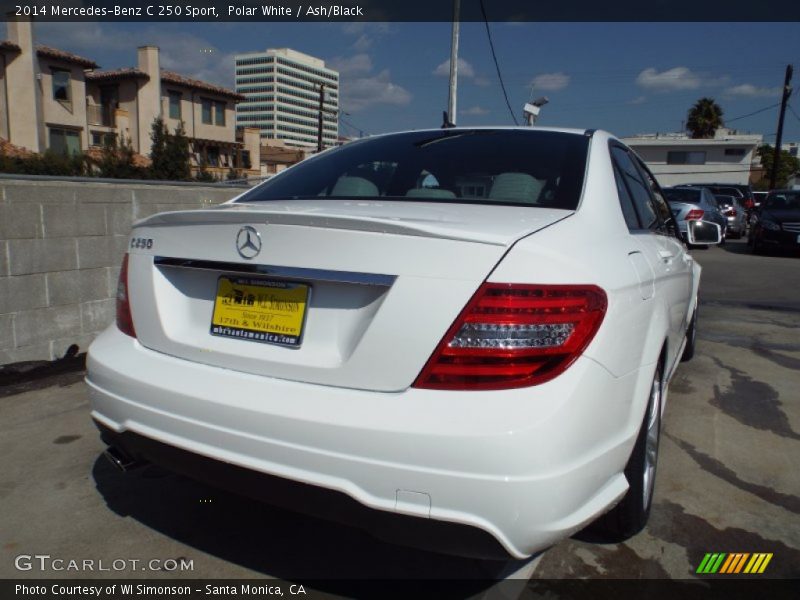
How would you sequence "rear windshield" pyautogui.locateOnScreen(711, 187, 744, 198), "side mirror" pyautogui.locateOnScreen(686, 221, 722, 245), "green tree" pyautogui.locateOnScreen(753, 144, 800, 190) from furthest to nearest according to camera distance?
"green tree" pyautogui.locateOnScreen(753, 144, 800, 190) → "rear windshield" pyautogui.locateOnScreen(711, 187, 744, 198) → "side mirror" pyautogui.locateOnScreen(686, 221, 722, 245)

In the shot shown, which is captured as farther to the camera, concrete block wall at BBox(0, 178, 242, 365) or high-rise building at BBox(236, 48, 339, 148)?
high-rise building at BBox(236, 48, 339, 148)

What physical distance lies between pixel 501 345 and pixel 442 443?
285 millimetres

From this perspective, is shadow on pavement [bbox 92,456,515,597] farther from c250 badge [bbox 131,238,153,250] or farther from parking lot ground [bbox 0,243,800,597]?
c250 badge [bbox 131,238,153,250]

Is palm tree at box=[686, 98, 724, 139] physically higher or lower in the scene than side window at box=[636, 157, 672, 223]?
higher

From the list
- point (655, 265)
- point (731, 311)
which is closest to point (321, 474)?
point (655, 265)

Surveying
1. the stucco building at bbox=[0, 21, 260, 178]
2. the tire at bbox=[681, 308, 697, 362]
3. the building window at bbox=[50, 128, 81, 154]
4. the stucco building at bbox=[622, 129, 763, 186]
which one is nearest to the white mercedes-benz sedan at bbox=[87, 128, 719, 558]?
the tire at bbox=[681, 308, 697, 362]

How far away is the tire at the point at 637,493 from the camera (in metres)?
2.15

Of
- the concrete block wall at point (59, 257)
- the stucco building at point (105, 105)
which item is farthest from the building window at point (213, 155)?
the concrete block wall at point (59, 257)

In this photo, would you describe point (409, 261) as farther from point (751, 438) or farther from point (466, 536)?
point (751, 438)

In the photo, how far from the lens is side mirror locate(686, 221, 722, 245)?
3.98 metres

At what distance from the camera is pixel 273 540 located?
2357 mm

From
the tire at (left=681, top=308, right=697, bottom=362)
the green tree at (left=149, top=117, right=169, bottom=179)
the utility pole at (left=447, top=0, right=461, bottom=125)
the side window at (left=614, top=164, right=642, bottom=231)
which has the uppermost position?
the utility pole at (left=447, top=0, right=461, bottom=125)

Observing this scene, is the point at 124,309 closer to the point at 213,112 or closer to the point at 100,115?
the point at 100,115

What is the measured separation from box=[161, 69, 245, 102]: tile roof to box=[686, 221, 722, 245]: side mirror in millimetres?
41073
